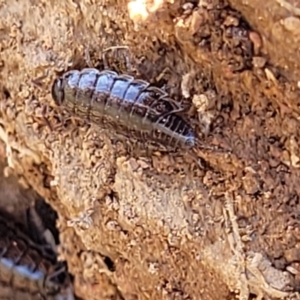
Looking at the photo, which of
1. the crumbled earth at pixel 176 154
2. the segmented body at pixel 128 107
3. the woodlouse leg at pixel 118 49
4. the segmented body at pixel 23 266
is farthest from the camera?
the segmented body at pixel 23 266

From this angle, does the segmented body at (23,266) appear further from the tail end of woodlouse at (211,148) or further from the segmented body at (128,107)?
the tail end of woodlouse at (211,148)

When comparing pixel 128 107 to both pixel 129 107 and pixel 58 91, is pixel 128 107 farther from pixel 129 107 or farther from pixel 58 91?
pixel 58 91

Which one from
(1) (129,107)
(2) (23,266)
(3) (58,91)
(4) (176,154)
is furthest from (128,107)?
(2) (23,266)

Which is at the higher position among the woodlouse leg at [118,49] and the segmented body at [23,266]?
the woodlouse leg at [118,49]

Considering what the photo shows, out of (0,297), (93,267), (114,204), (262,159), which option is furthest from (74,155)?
(0,297)

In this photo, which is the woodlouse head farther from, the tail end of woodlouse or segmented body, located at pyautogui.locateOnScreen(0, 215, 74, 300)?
segmented body, located at pyautogui.locateOnScreen(0, 215, 74, 300)

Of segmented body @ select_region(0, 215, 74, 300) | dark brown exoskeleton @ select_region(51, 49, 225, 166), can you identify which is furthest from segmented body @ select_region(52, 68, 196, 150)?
segmented body @ select_region(0, 215, 74, 300)

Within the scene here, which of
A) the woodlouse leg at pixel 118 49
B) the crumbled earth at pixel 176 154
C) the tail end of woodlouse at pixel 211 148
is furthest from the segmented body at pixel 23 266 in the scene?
the tail end of woodlouse at pixel 211 148
